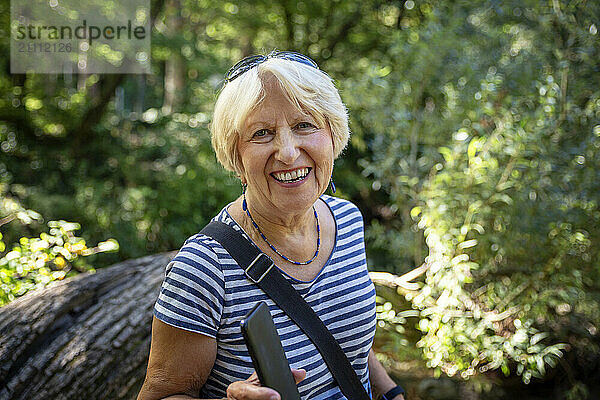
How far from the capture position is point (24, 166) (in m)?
5.96

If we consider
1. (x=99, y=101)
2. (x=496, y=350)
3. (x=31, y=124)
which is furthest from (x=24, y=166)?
(x=496, y=350)

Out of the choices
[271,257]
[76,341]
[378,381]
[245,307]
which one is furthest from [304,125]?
[76,341]

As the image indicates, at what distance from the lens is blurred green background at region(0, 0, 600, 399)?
2.94 metres

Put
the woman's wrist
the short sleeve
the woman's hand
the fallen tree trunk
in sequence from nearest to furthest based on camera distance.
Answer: the woman's hand → the short sleeve → the woman's wrist → the fallen tree trunk

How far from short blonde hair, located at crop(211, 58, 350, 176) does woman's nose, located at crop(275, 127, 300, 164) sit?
87 mm

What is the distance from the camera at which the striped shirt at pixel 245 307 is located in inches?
55.0

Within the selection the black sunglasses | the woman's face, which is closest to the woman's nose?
the woman's face

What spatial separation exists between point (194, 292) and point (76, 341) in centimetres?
96

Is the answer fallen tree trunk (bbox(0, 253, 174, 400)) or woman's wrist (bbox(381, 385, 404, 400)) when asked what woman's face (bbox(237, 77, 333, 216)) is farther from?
fallen tree trunk (bbox(0, 253, 174, 400))

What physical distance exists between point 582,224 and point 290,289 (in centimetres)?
234

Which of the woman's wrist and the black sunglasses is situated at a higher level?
the black sunglasses

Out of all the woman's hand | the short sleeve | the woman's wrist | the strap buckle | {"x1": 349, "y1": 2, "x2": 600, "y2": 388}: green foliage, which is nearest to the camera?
the woman's hand

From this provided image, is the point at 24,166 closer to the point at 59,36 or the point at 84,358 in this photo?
the point at 59,36

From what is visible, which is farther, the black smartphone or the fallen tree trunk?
the fallen tree trunk
